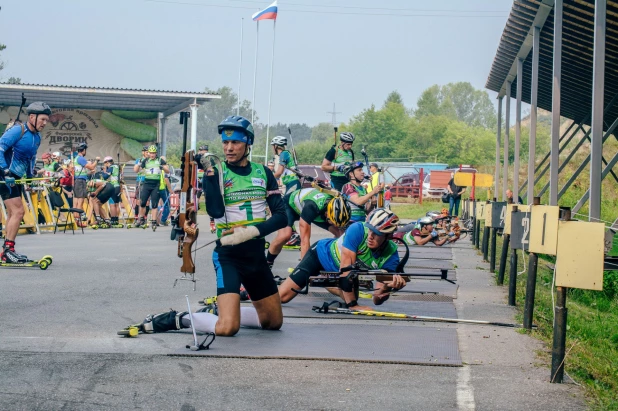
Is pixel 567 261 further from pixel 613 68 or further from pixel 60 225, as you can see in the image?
pixel 60 225

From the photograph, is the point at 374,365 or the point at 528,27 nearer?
the point at 374,365

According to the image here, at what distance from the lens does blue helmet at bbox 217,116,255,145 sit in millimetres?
8875

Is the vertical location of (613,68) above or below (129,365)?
above

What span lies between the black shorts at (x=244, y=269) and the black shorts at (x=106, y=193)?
19625mm

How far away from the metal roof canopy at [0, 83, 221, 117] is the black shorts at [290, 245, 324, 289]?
83.3 feet

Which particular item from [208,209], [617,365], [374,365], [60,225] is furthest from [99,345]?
[60,225]

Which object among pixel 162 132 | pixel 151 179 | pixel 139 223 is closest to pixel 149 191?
pixel 151 179

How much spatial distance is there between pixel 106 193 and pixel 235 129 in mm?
19830

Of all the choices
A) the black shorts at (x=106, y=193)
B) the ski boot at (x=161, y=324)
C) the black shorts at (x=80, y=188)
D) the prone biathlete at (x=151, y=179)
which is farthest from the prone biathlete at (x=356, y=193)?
the black shorts at (x=106, y=193)

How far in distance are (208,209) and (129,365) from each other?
2.03 metres

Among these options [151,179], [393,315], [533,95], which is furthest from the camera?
[151,179]

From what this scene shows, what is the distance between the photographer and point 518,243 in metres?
10.7

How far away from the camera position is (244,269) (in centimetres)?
894

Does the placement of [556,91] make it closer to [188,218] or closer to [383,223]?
[383,223]
